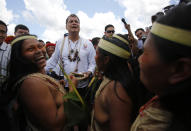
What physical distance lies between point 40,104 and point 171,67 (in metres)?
1.25

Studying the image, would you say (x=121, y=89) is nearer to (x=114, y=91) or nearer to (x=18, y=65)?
(x=114, y=91)

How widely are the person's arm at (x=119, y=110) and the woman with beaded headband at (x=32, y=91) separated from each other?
60 centimetres

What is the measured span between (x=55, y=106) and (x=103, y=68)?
745mm

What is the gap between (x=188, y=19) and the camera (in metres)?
0.70

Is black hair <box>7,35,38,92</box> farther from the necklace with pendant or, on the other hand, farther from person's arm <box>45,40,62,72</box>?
person's arm <box>45,40,62,72</box>

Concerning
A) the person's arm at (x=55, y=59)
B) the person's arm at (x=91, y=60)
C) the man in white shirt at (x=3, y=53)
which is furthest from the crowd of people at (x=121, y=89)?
the person's arm at (x=55, y=59)

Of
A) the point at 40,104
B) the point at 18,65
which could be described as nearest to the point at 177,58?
the point at 40,104

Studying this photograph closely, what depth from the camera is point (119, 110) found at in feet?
4.23

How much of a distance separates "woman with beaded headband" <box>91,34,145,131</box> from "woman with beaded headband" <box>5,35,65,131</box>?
47cm

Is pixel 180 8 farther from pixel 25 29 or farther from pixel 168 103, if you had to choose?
pixel 25 29

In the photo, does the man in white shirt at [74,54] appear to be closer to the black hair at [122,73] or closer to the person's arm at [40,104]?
the black hair at [122,73]

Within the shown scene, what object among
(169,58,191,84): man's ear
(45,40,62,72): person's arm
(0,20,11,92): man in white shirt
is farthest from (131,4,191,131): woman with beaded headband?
(45,40,62,72): person's arm

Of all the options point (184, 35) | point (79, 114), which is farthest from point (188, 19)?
point (79, 114)

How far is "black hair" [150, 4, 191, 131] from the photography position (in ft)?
2.35
